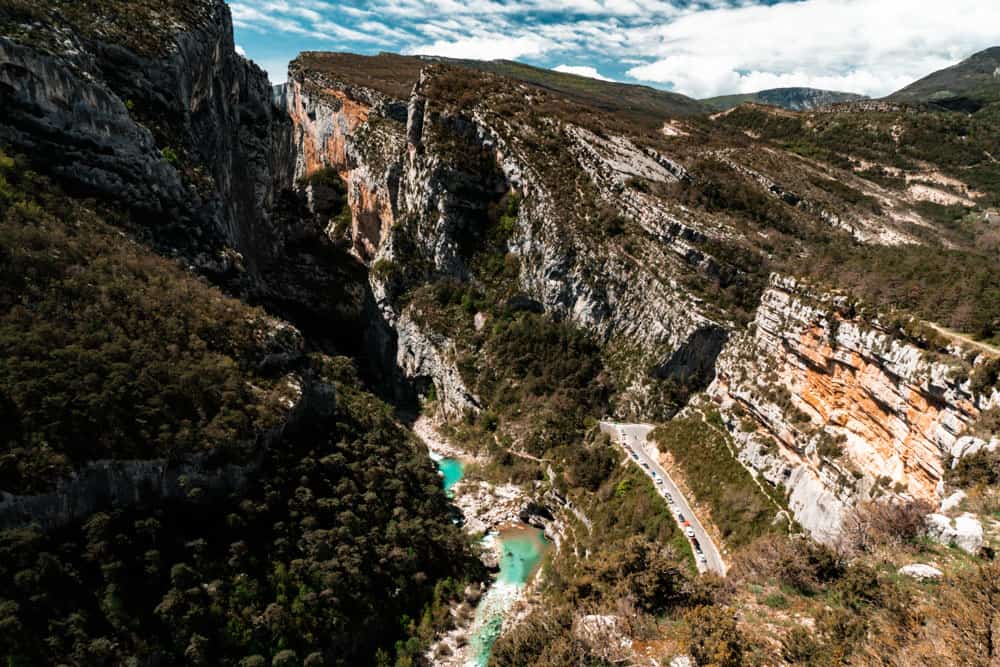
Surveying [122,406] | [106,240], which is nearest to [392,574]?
[122,406]

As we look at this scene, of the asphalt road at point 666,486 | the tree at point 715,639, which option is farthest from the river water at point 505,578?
the tree at point 715,639

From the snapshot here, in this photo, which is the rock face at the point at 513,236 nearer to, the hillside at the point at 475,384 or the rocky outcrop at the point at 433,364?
the rocky outcrop at the point at 433,364

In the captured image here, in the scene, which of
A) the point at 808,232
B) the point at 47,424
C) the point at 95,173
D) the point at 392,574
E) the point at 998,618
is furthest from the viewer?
the point at 808,232

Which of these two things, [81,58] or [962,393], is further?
[81,58]

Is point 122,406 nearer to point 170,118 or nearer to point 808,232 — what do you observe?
point 170,118

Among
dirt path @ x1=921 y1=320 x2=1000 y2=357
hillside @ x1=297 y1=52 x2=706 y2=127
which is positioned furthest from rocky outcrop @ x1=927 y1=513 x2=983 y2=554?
hillside @ x1=297 y1=52 x2=706 y2=127
